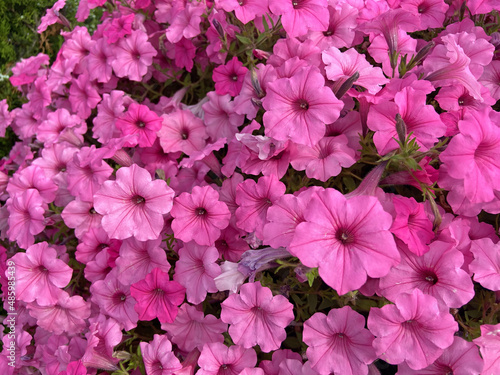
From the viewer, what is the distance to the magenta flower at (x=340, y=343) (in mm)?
992

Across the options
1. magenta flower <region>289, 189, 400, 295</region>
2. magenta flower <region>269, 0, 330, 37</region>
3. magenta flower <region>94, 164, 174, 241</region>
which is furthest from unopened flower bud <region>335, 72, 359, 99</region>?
magenta flower <region>94, 164, 174, 241</region>

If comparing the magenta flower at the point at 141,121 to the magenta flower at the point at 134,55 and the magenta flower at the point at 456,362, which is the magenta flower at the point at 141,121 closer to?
the magenta flower at the point at 134,55

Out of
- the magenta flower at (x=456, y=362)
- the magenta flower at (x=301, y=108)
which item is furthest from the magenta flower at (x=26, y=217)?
the magenta flower at (x=456, y=362)

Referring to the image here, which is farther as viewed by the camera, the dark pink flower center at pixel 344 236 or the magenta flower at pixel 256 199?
the magenta flower at pixel 256 199

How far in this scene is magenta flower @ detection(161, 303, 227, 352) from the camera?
1.21 meters

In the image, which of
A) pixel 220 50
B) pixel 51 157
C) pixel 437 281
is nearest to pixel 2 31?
pixel 51 157

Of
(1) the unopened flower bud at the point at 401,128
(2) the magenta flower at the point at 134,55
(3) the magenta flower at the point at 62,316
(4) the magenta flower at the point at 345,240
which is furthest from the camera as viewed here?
(2) the magenta flower at the point at 134,55

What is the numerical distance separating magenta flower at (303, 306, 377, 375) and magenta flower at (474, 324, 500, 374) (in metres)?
0.25

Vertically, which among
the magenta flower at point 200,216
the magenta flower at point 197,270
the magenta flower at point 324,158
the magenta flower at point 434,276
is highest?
the magenta flower at point 324,158

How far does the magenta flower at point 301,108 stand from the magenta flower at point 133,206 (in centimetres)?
39

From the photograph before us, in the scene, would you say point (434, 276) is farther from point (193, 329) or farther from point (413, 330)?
point (193, 329)

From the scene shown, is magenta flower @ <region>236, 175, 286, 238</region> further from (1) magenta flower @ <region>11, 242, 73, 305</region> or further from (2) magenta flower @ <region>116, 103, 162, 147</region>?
(1) magenta flower @ <region>11, 242, 73, 305</region>

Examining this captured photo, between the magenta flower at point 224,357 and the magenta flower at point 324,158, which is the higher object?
the magenta flower at point 324,158

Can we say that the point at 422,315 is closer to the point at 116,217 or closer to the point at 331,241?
the point at 331,241
